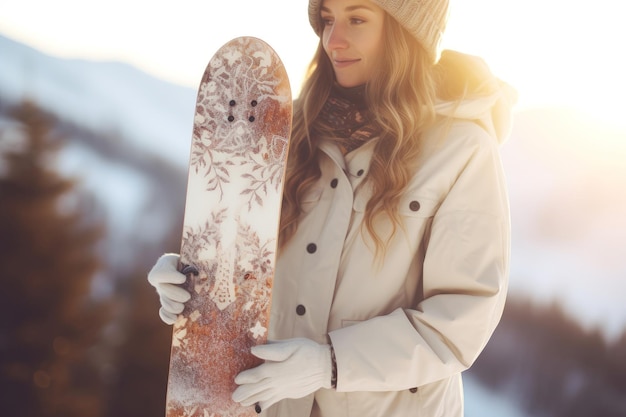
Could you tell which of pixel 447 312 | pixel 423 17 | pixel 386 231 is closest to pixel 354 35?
pixel 423 17

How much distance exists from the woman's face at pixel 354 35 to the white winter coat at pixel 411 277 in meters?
0.23

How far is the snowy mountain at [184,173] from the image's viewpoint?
20.4 feet

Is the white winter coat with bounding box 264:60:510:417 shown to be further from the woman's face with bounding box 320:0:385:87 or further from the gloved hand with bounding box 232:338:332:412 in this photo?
the woman's face with bounding box 320:0:385:87

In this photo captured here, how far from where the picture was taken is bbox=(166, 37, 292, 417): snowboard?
1337 millimetres

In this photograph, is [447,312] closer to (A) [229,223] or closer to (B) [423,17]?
(A) [229,223]

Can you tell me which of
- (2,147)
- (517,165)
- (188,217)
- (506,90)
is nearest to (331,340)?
(188,217)

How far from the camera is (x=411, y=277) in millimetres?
1415

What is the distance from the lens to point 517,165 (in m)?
6.49

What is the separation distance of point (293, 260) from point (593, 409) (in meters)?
6.32

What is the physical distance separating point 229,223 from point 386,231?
1.33 ft

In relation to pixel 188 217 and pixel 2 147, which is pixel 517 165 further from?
pixel 2 147

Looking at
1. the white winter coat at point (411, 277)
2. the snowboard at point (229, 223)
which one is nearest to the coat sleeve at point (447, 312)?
the white winter coat at point (411, 277)

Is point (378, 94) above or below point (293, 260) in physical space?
above

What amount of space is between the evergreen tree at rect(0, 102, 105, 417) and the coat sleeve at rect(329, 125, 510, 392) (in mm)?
7397
